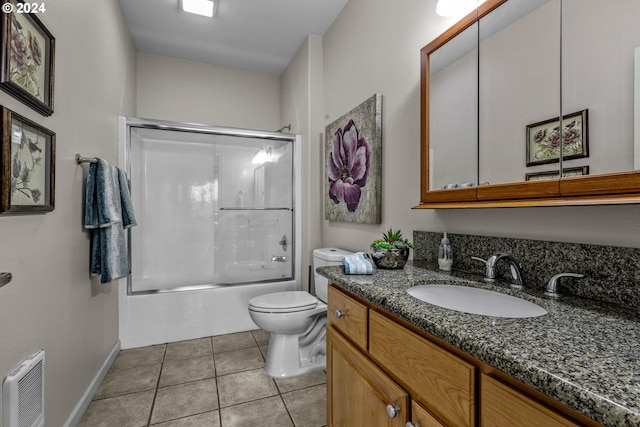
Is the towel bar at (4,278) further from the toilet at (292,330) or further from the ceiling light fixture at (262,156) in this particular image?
the ceiling light fixture at (262,156)

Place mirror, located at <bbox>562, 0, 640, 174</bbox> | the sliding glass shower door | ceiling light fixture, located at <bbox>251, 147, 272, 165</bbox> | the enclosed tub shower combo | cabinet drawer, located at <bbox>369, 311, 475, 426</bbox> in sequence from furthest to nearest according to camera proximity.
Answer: ceiling light fixture, located at <bbox>251, 147, 272, 165</bbox> → the sliding glass shower door → the enclosed tub shower combo → mirror, located at <bbox>562, 0, 640, 174</bbox> → cabinet drawer, located at <bbox>369, 311, 475, 426</bbox>

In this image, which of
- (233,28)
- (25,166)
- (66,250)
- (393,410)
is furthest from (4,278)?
(233,28)

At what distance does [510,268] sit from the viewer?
3.67ft

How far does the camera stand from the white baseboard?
1495 millimetres

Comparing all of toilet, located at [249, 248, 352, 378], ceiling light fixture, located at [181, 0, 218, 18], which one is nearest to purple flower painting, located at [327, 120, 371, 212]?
toilet, located at [249, 248, 352, 378]

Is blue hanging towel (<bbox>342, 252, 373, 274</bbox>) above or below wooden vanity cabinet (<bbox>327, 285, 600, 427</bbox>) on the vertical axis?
above

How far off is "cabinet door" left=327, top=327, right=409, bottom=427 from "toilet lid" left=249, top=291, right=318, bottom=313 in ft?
2.21

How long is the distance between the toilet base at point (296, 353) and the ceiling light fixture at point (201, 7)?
2496 millimetres

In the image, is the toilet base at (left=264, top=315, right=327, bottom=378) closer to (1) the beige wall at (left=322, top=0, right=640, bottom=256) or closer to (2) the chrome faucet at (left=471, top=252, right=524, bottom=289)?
(1) the beige wall at (left=322, top=0, right=640, bottom=256)

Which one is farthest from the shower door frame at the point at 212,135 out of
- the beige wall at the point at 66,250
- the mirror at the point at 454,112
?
the mirror at the point at 454,112

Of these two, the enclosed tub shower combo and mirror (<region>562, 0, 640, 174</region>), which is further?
the enclosed tub shower combo

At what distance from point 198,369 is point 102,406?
0.54 meters

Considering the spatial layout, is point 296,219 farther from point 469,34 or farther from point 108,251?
point 469,34

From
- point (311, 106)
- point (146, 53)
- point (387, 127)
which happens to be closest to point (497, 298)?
point (387, 127)
